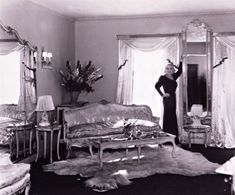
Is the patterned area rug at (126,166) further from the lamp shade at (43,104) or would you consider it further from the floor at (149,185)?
the lamp shade at (43,104)

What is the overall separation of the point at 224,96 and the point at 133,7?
2.78m

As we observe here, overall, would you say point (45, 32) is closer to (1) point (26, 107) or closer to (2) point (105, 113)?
(1) point (26, 107)

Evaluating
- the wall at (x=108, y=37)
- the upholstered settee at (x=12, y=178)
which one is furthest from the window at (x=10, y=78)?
the wall at (x=108, y=37)

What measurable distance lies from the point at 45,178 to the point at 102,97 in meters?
3.62

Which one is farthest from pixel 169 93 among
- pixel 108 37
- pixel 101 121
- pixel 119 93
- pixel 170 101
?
pixel 108 37

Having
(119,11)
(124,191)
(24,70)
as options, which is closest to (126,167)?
(124,191)

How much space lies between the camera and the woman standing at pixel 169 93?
7.97 m

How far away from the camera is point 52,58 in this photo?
7531mm

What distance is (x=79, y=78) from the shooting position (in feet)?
25.8

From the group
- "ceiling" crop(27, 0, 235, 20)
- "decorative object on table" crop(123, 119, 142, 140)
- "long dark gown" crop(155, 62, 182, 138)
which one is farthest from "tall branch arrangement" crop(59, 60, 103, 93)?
"decorative object on table" crop(123, 119, 142, 140)

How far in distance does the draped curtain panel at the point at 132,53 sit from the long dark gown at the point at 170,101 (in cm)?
19

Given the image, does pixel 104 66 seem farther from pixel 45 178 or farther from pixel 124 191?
pixel 124 191

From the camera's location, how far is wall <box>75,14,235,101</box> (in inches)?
322

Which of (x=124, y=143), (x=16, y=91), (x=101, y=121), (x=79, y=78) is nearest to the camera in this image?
(x=16, y=91)
